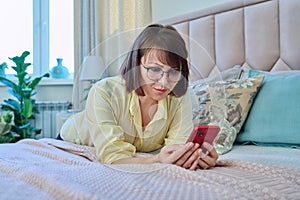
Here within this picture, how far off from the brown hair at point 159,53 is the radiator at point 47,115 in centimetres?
221

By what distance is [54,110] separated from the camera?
2998mm

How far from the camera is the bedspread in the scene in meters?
0.63

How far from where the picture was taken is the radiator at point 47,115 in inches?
117

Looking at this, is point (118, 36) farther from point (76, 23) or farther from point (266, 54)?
point (76, 23)

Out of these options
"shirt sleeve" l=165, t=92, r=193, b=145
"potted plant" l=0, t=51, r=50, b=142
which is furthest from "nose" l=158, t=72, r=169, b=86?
"potted plant" l=0, t=51, r=50, b=142

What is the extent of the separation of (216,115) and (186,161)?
155 mm

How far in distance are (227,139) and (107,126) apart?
0.52m

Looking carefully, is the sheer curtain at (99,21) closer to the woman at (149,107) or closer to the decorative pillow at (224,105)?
the decorative pillow at (224,105)

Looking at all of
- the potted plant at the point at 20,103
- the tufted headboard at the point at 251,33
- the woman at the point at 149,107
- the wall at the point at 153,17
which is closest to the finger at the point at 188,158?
the woman at the point at 149,107

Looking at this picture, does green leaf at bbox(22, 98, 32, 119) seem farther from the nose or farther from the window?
the nose

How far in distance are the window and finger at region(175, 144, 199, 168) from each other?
2510mm

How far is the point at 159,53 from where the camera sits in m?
0.79

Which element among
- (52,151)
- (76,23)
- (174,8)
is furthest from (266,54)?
(76,23)

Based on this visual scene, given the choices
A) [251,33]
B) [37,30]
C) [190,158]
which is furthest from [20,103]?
[190,158]
